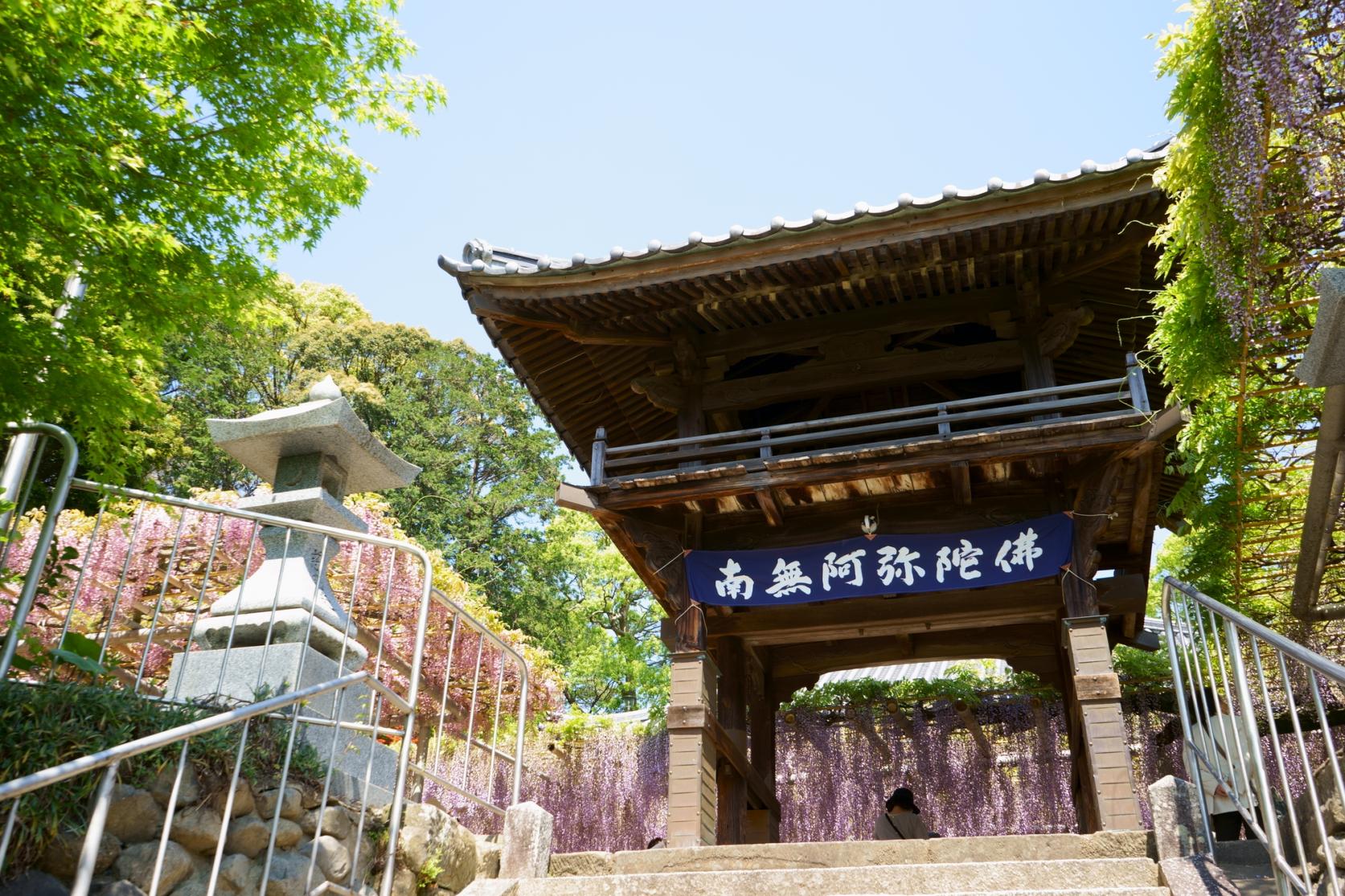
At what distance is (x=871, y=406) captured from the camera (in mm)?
9727

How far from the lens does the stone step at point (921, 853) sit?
477cm

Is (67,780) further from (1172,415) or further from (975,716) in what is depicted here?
(975,716)

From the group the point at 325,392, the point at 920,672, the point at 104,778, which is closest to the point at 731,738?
the point at 325,392

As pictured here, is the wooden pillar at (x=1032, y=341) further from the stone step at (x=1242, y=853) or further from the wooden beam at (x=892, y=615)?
the stone step at (x=1242, y=853)

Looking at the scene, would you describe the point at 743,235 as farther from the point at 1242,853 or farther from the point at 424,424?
the point at 424,424

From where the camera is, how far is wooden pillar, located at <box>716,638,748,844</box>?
8.62 m

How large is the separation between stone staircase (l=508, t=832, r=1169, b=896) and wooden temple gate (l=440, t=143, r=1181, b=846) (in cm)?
195

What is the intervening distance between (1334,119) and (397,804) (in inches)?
197

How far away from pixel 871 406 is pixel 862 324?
4.40 feet

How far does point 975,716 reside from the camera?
12.4 m

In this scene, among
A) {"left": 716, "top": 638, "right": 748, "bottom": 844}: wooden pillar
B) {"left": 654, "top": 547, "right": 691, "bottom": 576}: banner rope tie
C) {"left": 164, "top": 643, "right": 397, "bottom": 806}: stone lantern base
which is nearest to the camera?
{"left": 164, "top": 643, "right": 397, "bottom": 806}: stone lantern base

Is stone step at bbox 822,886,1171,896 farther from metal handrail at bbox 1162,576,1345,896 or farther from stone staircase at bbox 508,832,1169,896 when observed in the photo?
metal handrail at bbox 1162,576,1345,896

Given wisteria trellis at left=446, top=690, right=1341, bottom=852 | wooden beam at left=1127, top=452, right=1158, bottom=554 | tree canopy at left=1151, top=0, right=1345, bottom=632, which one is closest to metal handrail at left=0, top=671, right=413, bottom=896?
tree canopy at left=1151, top=0, right=1345, bottom=632

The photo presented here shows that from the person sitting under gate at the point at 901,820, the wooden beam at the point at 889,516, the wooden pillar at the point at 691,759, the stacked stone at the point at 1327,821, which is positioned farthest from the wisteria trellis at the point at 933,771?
the stacked stone at the point at 1327,821
